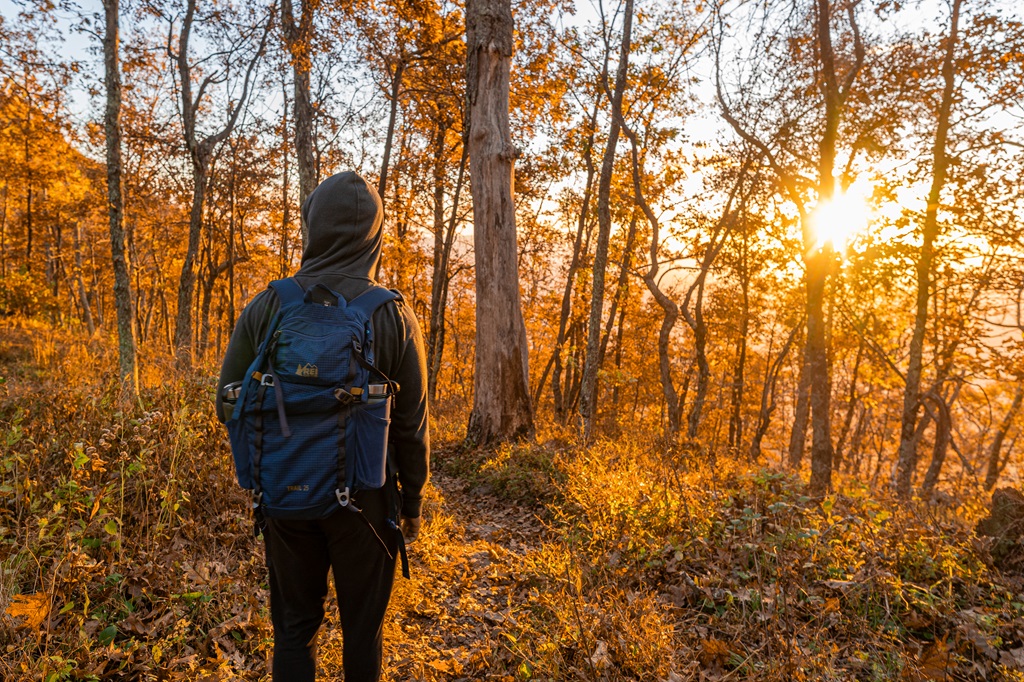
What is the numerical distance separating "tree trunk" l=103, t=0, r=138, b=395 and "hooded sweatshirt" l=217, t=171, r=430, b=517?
290 inches

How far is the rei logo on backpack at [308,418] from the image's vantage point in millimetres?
1796

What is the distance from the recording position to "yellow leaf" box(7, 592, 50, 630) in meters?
2.59

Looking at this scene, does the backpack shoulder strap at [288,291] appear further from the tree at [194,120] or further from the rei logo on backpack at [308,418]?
the tree at [194,120]

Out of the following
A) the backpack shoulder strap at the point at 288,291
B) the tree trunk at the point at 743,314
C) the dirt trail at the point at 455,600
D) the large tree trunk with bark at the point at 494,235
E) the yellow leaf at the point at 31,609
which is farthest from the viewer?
the tree trunk at the point at 743,314

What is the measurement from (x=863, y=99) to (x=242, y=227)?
2332 cm

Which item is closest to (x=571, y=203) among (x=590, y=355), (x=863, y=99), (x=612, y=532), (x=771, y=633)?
(x=863, y=99)

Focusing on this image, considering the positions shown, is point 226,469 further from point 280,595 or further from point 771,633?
point 771,633

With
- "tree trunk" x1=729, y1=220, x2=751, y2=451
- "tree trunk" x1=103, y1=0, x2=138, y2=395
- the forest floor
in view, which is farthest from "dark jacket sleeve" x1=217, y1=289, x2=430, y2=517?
"tree trunk" x1=729, y1=220, x2=751, y2=451

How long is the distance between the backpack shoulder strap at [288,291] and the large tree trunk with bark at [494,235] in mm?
6138

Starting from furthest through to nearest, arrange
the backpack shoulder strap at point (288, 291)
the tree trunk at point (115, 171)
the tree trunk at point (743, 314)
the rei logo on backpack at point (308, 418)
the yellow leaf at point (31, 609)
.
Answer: the tree trunk at point (743, 314)
the tree trunk at point (115, 171)
the yellow leaf at point (31, 609)
the backpack shoulder strap at point (288, 291)
the rei logo on backpack at point (308, 418)

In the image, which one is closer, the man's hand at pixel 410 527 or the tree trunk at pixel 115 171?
the man's hand at pixel 410 527

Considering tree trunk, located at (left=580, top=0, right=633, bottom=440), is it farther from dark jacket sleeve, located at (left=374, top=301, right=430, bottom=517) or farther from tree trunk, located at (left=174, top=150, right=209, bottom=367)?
tree trunk, located at (left=174, top=150, right=209, bottom=367)

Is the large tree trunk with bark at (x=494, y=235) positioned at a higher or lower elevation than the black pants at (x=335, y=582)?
higher

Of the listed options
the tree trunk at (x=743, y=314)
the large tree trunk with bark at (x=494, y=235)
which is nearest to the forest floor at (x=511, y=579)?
the large tree trunk with bark at (x=494, y=235)
